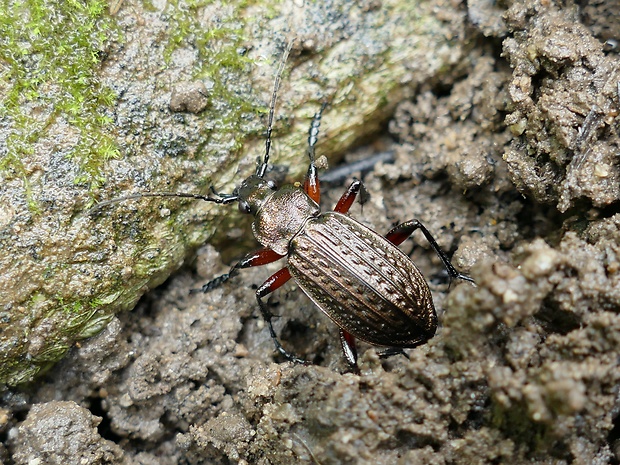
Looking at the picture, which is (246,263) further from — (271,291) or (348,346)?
(348,346)

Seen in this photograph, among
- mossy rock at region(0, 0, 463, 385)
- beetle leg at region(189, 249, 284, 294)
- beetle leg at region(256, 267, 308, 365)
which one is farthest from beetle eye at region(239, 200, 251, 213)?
beetle leg at region(256, 267, 308, 365)

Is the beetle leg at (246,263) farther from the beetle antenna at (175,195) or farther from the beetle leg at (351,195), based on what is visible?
the beetle leg at (351,195)

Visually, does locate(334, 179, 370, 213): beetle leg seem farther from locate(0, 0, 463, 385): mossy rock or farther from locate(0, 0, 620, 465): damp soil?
locate(0, 0, 463, 385): mossy rock

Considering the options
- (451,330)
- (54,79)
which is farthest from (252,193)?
(451,330)

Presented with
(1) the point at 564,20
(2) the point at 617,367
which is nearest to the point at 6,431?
(2) the point at 617,367

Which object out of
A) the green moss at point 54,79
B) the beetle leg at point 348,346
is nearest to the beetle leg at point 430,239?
the beetle leg at point 348,346
